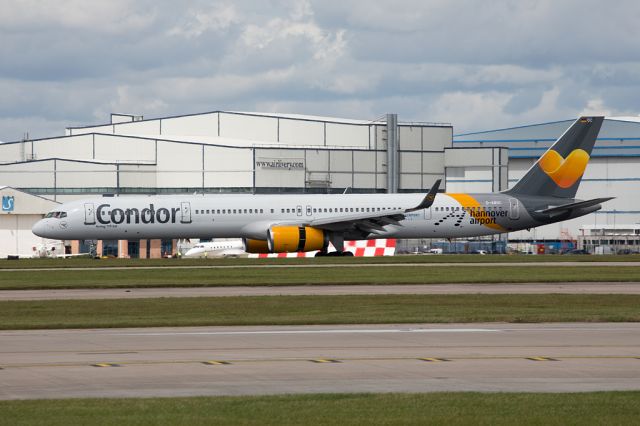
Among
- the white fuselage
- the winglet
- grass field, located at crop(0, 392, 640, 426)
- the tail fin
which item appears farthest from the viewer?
the tail fin

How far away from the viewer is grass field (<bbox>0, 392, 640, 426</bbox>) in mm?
13773

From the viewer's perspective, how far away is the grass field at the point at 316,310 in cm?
2715

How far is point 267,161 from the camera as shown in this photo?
107 m

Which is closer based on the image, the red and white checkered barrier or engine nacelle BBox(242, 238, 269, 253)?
engine nacelle BBox(242, 238, 269, 253)

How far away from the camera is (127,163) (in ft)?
350

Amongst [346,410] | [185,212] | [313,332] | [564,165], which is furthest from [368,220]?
[346,410]

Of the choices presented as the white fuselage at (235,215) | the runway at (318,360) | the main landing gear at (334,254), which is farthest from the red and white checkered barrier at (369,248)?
the runway at (318,360)

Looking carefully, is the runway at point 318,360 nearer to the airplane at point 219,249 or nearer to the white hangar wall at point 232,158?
the airplane at point 219,249

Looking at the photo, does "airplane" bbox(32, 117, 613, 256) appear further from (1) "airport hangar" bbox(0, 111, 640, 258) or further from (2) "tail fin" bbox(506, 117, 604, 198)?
(1) "airport hangar" bbox(0, 111, 640, 258)

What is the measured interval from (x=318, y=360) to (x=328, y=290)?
61.8 feet

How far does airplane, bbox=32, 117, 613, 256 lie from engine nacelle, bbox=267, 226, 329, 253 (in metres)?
0.05

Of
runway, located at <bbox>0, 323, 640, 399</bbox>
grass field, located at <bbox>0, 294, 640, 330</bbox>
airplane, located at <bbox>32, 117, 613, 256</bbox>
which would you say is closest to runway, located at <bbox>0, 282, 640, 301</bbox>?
grass field, located at <bbox>0, 294, 640, 330</bbox>

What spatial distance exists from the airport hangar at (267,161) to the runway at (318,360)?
221ft

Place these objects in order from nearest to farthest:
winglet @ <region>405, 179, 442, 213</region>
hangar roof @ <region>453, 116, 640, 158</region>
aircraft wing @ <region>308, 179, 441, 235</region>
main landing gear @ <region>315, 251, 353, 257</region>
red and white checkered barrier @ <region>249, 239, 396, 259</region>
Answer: winglet @ <region>405, 179, 442, 213</region> → aircraft wing @ <region>308, 179, 441, 235</region> → main landing gear @ <region>315, 251, 353, 257</region> → red and white checkered barrier @ <region>249, 239, 396, 259</region> → hangar roof @ <region>453, 116, 640, 158</region>
